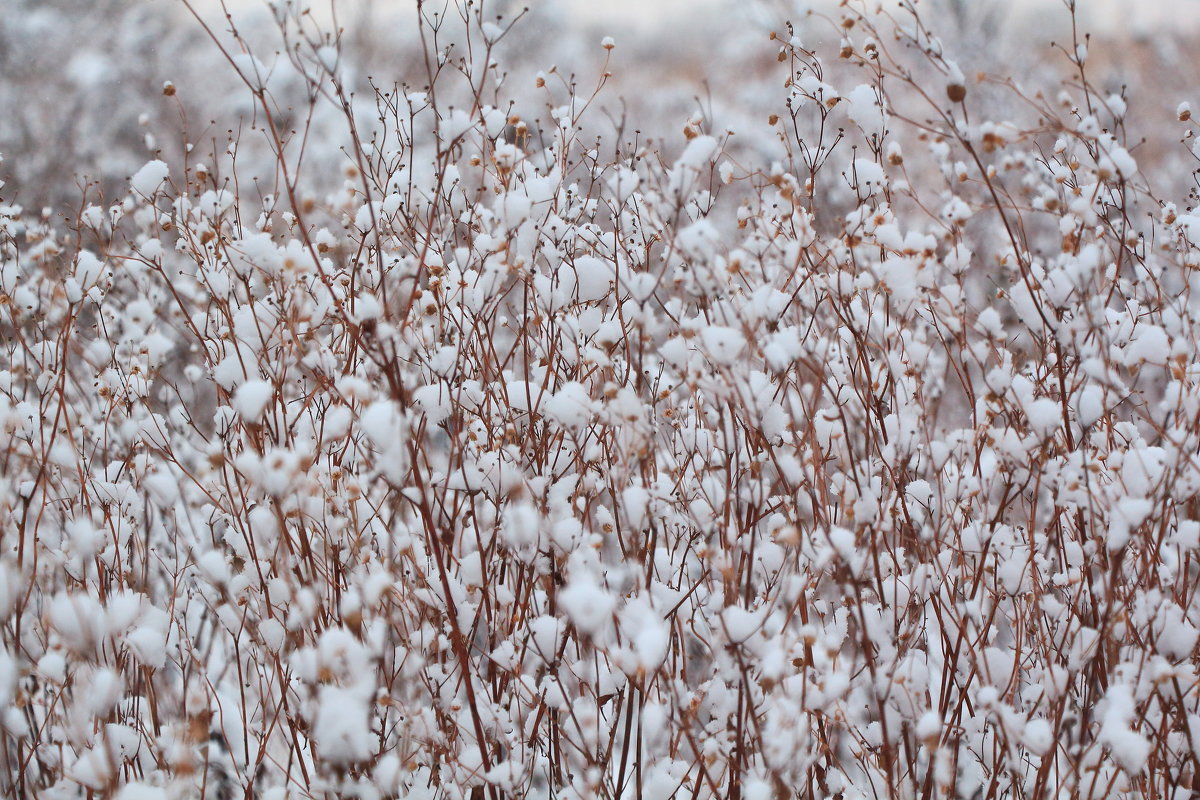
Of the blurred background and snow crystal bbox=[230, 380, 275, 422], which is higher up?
the blurred background

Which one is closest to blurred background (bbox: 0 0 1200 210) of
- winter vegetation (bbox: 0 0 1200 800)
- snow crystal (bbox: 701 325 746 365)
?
winter vegetation (bbox: 0 0 1200 800)

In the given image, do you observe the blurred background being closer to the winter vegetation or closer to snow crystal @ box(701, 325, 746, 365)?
the winter vegetation

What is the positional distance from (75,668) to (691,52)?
8914mm

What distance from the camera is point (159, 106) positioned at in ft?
20.7

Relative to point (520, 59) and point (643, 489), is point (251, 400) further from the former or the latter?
point (520, 59)

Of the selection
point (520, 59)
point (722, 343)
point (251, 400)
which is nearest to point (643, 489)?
point (722, 343)

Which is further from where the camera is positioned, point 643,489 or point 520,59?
point 520,59

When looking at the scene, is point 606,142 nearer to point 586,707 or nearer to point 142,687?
point 142,687

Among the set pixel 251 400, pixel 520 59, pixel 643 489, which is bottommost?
pixel 643 489

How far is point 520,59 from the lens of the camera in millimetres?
7895

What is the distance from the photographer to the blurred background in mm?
5715

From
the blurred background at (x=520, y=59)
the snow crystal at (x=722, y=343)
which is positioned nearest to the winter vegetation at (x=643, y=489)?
the snow crystal at (x=722, y=343)

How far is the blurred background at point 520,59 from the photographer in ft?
18.7

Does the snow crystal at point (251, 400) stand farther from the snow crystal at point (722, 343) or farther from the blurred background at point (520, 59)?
the blurred background at point (520, 59)
